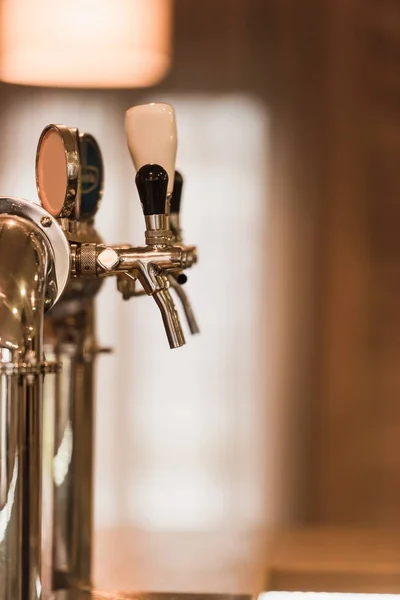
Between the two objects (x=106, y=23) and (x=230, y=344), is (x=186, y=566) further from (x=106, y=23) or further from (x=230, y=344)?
(x=106, y=23)

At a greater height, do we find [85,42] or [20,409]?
[85,42]

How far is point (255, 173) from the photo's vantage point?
1.80 m

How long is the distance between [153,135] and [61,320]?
0.29m

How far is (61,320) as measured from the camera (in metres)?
0.91

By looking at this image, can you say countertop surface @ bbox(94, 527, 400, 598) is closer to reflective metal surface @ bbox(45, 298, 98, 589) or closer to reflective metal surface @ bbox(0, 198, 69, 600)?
reflective metal surface @ bbox(45, 298, 98, 589)

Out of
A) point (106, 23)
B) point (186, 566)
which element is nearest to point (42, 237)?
point (186, 566)

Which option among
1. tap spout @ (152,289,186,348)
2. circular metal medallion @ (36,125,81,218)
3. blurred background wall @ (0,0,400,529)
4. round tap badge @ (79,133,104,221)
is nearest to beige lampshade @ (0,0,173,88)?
blurred background wall @ (0,0,400,529)

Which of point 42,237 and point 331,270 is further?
point 331,270

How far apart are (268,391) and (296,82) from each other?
24.4 inches

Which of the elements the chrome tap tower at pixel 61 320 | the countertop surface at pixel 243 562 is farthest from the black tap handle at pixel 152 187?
the countertop surface at pixel 243 562

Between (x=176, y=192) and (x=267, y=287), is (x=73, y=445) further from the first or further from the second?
(x=267, y=287)

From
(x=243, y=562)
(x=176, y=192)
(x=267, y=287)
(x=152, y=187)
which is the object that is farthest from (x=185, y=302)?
(x=267, y=287)

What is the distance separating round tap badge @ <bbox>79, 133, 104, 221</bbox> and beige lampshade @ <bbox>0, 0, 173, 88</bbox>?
874mm

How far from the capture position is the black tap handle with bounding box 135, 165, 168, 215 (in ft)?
2.21
